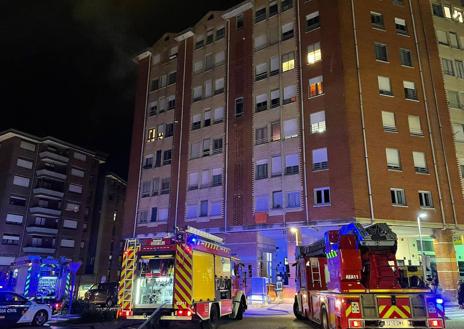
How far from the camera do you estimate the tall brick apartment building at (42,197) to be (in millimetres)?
56062

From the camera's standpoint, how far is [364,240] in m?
11.6

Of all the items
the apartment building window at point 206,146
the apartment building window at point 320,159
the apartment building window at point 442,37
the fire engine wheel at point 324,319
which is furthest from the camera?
the apartment building window at point 206,146

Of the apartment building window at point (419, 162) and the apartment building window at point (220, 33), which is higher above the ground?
the apartment building window at point (220, 33)

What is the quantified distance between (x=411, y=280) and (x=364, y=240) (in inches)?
78.9

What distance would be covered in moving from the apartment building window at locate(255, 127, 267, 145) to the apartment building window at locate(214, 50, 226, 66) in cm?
903

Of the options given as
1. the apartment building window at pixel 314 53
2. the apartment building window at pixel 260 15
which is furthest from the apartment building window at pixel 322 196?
the apartment building window at pixel 260 15

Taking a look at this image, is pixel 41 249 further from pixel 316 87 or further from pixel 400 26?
pixel 400 26

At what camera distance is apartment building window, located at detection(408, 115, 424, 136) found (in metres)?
29.6

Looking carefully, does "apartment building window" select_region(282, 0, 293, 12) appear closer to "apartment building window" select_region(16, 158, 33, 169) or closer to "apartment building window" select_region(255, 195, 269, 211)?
"apartment building window" select_region(255, 195, 269, 211)

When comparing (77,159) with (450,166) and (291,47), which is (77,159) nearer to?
(291,47)

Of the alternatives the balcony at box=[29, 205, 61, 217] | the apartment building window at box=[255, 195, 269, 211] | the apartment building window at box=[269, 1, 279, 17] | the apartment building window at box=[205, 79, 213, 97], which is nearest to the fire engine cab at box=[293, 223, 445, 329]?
the apartment building window at box=[255, 195, 269, 211]

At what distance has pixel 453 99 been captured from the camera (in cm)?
3152

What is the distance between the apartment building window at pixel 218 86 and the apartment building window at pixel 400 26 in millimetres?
16049

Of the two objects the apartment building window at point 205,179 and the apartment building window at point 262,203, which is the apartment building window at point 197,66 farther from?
the apartment building window at point 262,203
